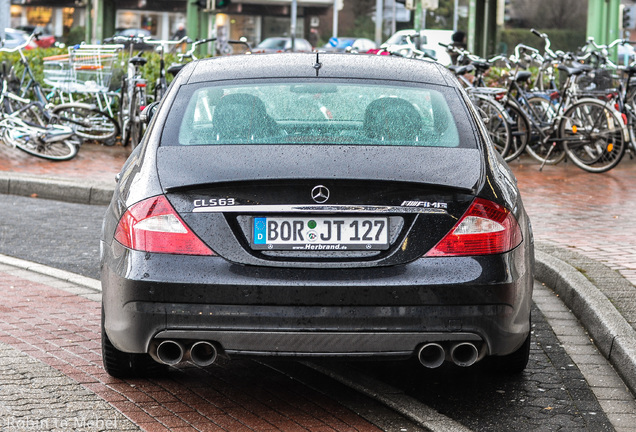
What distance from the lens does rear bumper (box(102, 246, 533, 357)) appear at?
13.0 ft

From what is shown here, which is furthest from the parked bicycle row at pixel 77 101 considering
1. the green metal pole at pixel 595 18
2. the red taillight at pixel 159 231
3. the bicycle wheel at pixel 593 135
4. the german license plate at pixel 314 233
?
the german license plate at pixel 314 233

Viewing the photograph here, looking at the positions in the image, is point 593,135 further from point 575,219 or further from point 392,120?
point 392,120

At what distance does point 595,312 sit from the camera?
5.69 meters

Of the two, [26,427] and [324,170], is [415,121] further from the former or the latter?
[26,427]

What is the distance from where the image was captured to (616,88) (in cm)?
1362

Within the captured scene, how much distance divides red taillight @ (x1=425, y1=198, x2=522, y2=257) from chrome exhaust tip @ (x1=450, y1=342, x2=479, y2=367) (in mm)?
352

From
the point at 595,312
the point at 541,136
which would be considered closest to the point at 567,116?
the point at 541,136

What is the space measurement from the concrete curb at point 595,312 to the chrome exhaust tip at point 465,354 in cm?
99

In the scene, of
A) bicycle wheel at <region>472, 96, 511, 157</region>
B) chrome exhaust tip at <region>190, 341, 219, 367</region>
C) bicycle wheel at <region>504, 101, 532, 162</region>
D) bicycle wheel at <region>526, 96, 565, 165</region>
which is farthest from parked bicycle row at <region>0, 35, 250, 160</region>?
chrome exhaust tip at <region>190, 341, 219, 367</region>

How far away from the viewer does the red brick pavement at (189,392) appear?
425 cm

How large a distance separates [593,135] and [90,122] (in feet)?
20.8

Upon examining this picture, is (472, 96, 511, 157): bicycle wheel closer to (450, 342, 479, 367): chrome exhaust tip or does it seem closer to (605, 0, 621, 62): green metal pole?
(605, 0, 621, 62): green metal pole

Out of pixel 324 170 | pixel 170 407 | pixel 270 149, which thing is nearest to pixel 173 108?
pixel 270 149

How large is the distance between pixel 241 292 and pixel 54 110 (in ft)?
34.7
